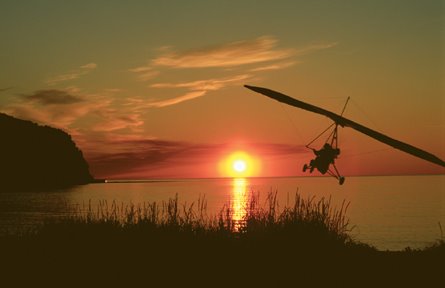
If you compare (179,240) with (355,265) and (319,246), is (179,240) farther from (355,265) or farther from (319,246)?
(355,265)

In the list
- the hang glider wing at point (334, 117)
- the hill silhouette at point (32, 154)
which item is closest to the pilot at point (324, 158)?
the hang glider wing at point (334, 117)

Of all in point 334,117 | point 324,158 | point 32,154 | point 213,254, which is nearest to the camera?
point 213,254

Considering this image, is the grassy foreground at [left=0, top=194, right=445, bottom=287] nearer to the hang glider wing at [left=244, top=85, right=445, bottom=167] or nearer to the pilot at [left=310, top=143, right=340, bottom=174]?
the pilot at [left=310, top=143, right=340, bottom=174]

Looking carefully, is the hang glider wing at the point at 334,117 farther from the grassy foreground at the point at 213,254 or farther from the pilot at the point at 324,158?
the grassy foreground at the point at 213,254

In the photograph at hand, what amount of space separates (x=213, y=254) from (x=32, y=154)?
166 m

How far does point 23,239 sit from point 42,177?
167280 mm

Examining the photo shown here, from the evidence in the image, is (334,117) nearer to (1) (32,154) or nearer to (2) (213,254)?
(2) (213,254)

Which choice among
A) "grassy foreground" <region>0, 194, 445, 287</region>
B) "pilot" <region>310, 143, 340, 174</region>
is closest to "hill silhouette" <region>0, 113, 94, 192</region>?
"grassy foreground" <region>0, 194, 445, 287</region>

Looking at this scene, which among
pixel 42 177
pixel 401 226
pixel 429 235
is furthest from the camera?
pixel 42 177

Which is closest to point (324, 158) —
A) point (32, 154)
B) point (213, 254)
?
point (213, 254)

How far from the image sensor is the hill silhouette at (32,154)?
160 meters

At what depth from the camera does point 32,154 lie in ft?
543

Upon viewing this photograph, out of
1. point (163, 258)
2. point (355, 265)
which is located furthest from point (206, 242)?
point (355, 265)

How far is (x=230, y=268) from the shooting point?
34.5 ft
